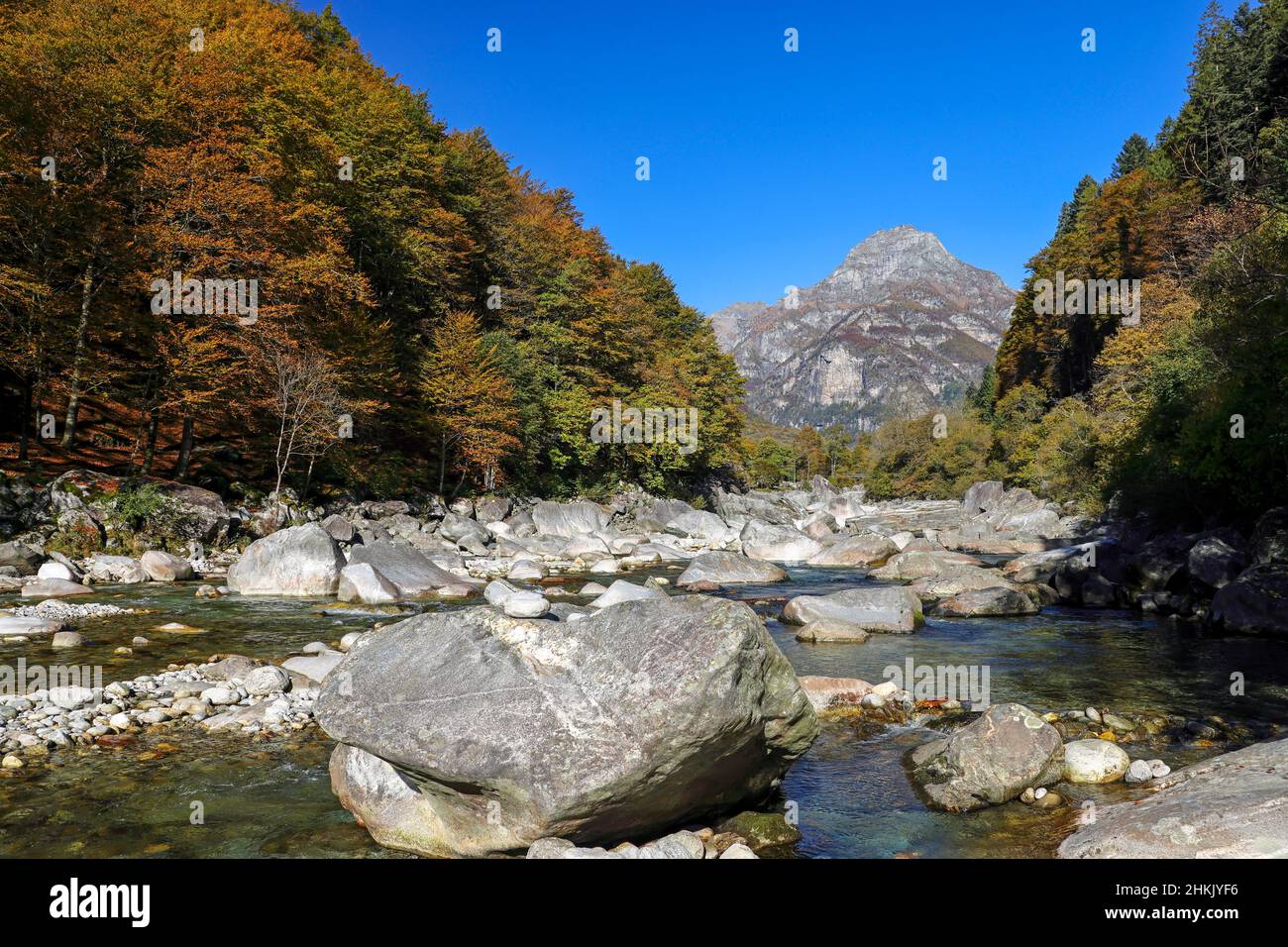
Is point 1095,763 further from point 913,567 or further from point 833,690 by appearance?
point 913,567

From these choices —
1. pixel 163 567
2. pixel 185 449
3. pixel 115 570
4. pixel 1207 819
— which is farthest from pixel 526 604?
pixel 185 449

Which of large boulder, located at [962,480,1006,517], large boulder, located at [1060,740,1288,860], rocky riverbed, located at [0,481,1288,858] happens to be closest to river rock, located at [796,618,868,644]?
rocky riverbed, located at [0,481,1288,858]

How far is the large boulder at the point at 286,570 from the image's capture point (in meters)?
18.5

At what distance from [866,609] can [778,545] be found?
A: 1838cm

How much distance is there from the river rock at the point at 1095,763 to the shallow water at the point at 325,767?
240 millimetres

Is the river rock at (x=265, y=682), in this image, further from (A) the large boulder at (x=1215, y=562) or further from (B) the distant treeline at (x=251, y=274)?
(A) the large boulder at (x=1215, y=562)

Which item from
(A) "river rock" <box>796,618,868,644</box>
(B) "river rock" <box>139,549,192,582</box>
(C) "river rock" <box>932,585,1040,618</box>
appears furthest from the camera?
(B) "river rock" <box>139,549,192,582</box>

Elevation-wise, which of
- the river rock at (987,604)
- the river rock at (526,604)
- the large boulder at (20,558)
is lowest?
the river rock at (987,604)

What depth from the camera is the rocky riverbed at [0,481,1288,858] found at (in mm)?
5777

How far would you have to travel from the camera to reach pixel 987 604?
63.0ft

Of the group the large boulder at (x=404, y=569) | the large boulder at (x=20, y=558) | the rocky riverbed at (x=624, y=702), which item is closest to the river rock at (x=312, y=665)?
the rocky riverbed at (x=624, y=702)

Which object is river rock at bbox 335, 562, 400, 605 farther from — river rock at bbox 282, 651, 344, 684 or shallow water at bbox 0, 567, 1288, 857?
river rock at bbox 282, 651, 344, 684

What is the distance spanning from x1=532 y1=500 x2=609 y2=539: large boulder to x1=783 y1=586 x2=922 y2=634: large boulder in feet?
63.9
